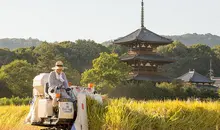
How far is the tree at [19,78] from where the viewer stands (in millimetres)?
41094

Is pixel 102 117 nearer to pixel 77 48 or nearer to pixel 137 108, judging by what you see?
pixel 137 108

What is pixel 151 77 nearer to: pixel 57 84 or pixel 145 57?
pixel 145 57

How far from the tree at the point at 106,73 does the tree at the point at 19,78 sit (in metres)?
5.21

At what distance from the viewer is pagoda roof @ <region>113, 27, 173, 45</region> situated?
48.2 m

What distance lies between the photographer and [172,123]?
10.4 meters

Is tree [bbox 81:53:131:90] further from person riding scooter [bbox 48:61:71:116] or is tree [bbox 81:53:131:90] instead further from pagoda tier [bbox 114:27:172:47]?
person riding scooter [bbox 48:61:71:116]

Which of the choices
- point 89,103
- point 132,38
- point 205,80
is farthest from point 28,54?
point 89,103

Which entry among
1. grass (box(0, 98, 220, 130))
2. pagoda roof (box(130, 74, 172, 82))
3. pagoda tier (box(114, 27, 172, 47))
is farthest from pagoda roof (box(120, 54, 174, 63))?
grass (box(0, 98, 220, 130))

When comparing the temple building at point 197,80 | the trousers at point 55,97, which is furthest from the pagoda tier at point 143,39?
the trousers at point 55,97

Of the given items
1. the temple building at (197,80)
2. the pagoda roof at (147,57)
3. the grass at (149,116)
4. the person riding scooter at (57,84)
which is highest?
the pagoda roof at (147,57)

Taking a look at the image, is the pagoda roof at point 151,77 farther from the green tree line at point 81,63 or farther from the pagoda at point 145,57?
the green tree line at point 81,63

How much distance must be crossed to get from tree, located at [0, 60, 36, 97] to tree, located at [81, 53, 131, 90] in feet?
17.1

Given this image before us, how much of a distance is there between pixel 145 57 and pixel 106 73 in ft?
24.8

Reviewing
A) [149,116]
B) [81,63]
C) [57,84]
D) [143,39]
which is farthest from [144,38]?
[57,84]
